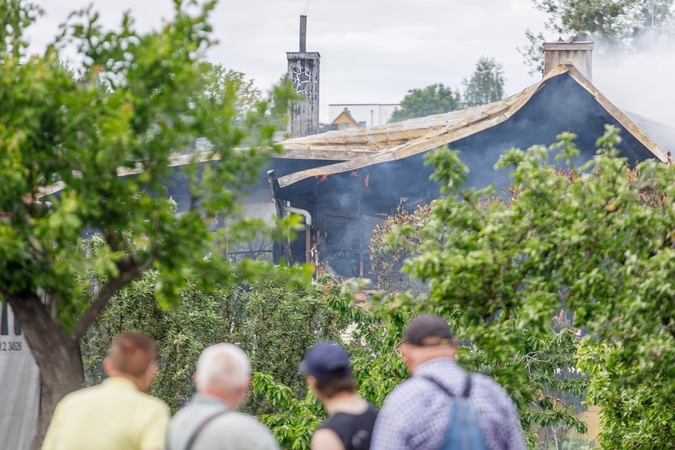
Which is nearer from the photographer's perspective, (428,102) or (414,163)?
(414,163)

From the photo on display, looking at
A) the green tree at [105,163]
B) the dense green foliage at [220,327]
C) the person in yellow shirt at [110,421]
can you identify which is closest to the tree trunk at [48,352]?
the green tree at [105,163]

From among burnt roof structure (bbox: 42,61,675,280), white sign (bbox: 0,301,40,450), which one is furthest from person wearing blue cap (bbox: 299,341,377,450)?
burnt roof structure (bbox: 42,61,675,280)

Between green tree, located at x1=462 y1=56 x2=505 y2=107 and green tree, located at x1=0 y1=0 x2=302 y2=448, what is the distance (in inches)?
2788

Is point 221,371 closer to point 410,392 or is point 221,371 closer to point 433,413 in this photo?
point 410,392

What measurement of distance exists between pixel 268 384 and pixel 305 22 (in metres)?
20.4

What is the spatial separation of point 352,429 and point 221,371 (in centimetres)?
64

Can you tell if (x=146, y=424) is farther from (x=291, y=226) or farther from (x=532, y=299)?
(x=532, y=299)

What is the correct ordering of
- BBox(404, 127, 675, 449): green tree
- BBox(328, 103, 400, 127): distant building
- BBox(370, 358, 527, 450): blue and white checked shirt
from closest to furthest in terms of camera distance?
BBox(370, 358, 527, 450): blue and white checked shirt, BBox(404, 127, 675, 449): green tree, BBox(328, 103, 400, 127): distant building

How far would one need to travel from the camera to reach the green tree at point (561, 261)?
20.9 feet

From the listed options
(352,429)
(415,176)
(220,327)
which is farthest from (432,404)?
(415,176)

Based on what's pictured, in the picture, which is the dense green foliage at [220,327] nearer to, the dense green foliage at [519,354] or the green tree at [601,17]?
the dense green foliage at [519,354]

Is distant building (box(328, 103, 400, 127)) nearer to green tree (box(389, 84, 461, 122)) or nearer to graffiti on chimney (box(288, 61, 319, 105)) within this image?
green tree (box(389, 84, 461, 122))

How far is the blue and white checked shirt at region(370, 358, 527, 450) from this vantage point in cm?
409

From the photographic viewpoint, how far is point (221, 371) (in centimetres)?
396
